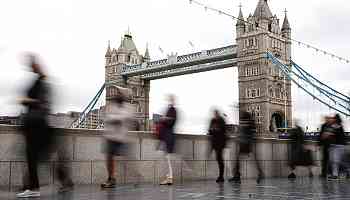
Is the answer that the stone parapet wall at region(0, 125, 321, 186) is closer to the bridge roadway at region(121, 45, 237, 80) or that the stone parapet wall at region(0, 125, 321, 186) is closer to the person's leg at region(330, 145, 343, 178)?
the person's leg at region(330, 145, 343, 178)

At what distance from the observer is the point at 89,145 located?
24.4 feet

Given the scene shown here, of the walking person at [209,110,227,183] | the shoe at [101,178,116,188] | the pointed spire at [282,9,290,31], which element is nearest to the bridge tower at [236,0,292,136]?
the pointed spire at [282,9,290,31]

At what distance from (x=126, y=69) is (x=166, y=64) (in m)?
15.5

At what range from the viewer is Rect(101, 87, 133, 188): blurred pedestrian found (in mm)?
5809

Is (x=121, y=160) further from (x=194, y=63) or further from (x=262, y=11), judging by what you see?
(x=262, y=11)

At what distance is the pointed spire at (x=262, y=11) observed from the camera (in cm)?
7756

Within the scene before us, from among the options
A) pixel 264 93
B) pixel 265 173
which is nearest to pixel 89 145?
pixel 265 173

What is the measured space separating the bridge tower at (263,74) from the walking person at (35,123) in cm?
6598

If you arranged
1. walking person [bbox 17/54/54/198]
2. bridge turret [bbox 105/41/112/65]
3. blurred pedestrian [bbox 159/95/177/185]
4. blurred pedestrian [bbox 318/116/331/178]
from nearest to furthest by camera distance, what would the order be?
→ walking person [bbox 17/54/54/198] < blurred pedestrian [bbox 159/95/177/185] < blurred pedestrian [bbox 318/116/331/178] < bridge turret [bbox 105/41/112/65]

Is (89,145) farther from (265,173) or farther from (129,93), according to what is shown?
(265,173)

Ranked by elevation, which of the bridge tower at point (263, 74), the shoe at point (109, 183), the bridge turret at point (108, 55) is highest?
the bridge turret at point (108, 55)

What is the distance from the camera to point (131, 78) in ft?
311

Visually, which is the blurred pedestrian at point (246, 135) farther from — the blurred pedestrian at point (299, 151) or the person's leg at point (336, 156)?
the blurred pedestrian at point (299, 151)

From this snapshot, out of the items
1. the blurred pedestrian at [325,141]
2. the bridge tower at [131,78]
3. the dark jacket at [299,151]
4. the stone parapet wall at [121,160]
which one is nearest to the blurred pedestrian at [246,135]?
the stone parapet wall at [121,160]
